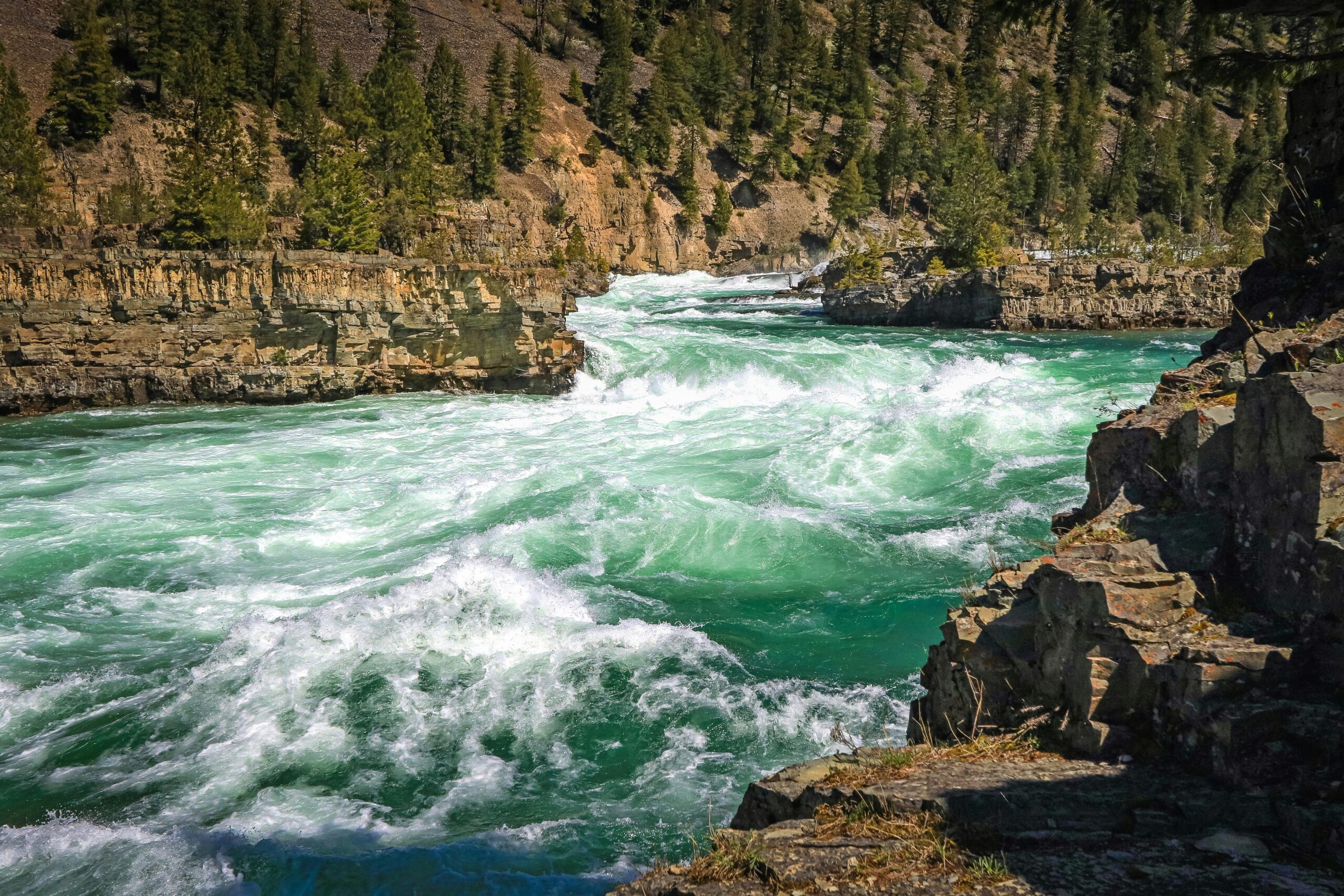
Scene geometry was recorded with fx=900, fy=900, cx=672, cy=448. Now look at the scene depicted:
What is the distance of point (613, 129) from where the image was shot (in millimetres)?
73875

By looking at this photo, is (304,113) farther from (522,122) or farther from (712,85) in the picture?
(712,85)

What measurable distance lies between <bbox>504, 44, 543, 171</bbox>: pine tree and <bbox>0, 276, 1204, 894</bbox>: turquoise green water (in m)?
48.9

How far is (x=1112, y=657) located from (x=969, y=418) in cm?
1533

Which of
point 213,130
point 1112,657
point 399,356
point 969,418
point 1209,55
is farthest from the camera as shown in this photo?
point 213,130

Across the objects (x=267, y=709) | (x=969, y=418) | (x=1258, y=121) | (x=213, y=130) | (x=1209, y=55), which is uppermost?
(x=1258, y=121)

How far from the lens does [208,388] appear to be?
23.3 m

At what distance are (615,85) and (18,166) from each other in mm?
45817

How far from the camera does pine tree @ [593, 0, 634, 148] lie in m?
73.2

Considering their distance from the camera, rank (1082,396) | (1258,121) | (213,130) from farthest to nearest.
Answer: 1. (1258,121)
2. (213,130)
3. (1082,396)

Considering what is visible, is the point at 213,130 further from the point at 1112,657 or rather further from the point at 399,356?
the point at 1112,657

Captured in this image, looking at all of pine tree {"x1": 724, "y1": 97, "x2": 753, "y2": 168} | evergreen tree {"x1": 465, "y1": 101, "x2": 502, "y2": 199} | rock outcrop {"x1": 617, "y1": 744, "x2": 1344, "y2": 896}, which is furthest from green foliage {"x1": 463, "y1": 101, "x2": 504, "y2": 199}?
rock outcrop {"x1": 617, "y1": 744, "x2": 1344, "y2": 896}

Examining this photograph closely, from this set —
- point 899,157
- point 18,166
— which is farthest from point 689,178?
point 18,166

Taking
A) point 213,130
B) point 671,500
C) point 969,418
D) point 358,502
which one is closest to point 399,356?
point 358,502

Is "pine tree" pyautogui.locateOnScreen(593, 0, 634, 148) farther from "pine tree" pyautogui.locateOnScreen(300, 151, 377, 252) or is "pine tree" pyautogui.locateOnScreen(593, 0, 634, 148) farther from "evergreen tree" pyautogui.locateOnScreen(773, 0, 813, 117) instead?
"pine tree" pyautogui.locateOnScreen(300, 151, 377, 252)
